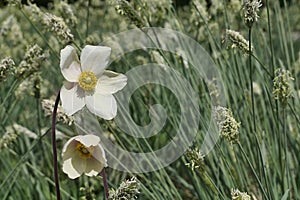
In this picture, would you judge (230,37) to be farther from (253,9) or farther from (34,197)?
(34,197)

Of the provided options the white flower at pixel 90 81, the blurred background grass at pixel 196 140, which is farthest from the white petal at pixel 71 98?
the blurred background grass at pixel 196 140

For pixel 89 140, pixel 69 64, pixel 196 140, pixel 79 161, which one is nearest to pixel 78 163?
pixel 79 161

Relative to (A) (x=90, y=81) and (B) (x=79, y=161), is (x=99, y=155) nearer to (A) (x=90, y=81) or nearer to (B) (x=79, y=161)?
(B) (x=79, y=161)

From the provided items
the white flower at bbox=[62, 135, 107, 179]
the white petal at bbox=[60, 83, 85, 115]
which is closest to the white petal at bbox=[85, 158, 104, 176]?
the white flower at bbox=[62, 135, 107, 179]

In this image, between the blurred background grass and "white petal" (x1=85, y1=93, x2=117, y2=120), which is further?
the blurred background grass

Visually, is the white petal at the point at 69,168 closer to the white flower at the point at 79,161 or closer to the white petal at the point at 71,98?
the white flower at the point at 79,161

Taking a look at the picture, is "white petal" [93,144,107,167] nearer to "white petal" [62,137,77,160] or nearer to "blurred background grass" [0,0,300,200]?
"white petal" [62,137,77,160]

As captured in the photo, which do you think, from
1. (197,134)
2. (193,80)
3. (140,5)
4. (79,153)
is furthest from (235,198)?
(193,80)
